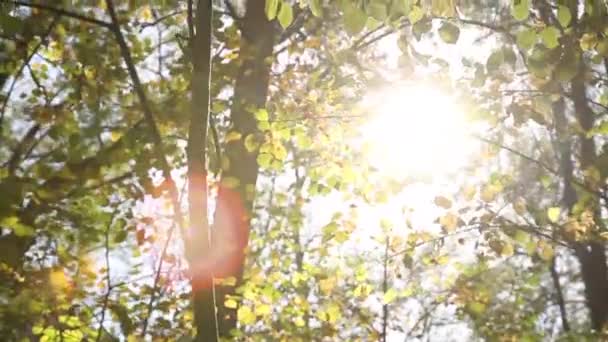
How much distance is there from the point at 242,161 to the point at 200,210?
2725 millimetres

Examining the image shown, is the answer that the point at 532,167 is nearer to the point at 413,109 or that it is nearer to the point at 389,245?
the point at 389,245

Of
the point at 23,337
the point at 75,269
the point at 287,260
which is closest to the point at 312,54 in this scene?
the point at 287,260

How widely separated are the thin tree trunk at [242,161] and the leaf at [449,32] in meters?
2.26

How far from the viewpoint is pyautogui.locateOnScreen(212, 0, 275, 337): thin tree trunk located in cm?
461

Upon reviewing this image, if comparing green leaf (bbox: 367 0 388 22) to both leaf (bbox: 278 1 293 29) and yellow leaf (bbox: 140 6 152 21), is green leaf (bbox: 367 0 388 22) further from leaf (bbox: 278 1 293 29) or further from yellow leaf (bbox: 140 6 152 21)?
yellow leaf (bbox: 140 6 152 21)

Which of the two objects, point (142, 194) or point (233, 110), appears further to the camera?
point (233, 110)

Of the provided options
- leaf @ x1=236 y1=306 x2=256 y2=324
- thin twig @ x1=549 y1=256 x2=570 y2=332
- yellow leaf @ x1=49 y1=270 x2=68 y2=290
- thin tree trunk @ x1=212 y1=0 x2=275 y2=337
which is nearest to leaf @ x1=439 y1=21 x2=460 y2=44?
thin tree trunk @ x1=212 y1=0 x2=275 y2=337

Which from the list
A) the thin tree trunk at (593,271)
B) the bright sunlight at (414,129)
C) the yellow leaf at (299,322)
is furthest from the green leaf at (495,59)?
the thin tree trunk at (593,271)

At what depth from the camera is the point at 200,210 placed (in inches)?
86.4

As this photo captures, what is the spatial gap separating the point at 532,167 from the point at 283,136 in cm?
699

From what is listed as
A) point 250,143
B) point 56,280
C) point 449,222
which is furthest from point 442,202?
point 56,280

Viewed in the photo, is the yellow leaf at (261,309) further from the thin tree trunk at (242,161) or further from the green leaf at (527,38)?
the green leaf at (527,38)

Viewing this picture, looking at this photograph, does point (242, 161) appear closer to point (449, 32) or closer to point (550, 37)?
point (449, 32)

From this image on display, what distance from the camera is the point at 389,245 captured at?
17.9ft
